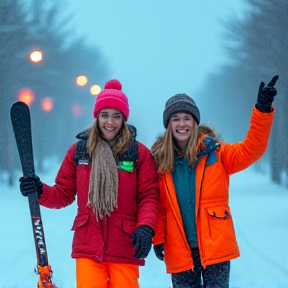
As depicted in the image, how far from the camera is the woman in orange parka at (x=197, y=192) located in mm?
3561

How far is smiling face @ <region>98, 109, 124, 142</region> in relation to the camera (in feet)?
12.1

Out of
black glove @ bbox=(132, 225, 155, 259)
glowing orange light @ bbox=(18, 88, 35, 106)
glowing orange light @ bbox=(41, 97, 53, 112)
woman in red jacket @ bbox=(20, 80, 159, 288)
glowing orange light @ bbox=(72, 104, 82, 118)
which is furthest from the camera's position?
glowing orange light @ bbox=(72, 104, 82, 118)

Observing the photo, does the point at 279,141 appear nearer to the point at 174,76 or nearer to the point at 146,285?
the point at 146,285

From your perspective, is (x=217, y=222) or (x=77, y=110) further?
(x=77, y=110)

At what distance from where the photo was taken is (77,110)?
28219 millimetres


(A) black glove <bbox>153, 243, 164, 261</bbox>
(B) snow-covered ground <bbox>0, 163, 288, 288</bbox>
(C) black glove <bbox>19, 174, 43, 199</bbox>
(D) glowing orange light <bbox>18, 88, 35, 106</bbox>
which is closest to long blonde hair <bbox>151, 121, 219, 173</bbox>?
(A) black glove <bbox>153, 243, 164, 261</bbox>

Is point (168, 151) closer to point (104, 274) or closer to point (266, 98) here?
point (266, 98)

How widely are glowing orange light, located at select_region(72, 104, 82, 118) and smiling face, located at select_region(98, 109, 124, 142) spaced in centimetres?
2321

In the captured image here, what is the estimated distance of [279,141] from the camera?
1794 cm

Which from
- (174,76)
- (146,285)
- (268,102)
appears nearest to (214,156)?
(268,102)

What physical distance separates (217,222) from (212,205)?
0.34ft

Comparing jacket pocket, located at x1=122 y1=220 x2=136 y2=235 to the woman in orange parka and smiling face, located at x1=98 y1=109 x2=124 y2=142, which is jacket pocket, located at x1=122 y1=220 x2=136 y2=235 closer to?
the woman in orange parka

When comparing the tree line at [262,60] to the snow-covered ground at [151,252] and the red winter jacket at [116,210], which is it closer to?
the snow-covered ground at [151,252]

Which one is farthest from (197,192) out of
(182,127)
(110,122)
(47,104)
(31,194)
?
(47,104)
